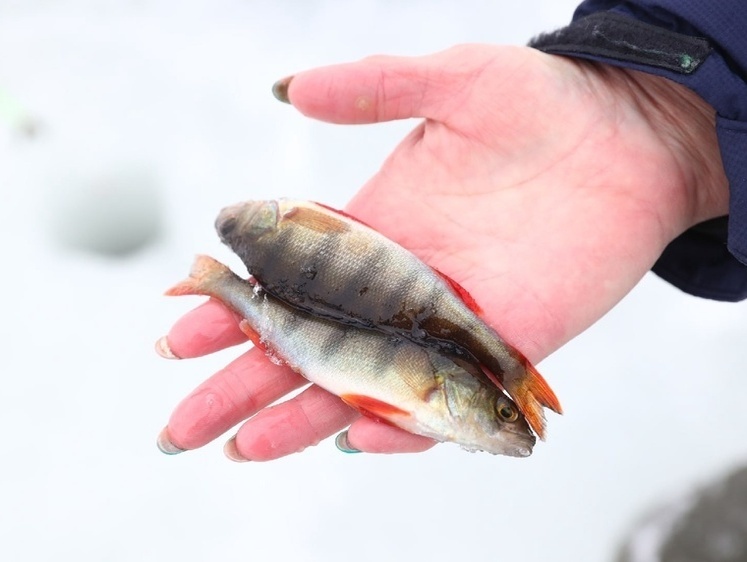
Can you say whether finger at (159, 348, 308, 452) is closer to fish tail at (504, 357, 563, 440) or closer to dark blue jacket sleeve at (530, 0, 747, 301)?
fish tail at (504, 357, 563, 440)

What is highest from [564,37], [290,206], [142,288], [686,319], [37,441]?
[564,37]

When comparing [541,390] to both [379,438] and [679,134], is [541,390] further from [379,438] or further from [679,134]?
[679,134]

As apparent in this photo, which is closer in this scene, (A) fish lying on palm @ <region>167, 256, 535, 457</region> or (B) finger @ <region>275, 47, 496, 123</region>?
(A) fish lying on palm @ <region>167, 256, 535, 457</region>

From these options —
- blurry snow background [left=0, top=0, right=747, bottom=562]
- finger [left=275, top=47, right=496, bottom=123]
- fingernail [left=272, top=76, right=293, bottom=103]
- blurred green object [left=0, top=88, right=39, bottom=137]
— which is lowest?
blurry snow background [left=0, top=0, right=747, bottom=562]

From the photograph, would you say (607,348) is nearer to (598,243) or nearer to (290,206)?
(598,243)

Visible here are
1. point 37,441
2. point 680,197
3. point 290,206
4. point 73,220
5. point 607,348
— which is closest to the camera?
point 290,206

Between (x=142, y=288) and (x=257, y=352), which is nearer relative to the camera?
(x=257, y=352)

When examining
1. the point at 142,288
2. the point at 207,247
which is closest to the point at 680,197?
the point at 207,247

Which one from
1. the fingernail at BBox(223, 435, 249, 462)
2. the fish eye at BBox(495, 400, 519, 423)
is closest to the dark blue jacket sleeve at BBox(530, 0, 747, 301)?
the fish eye at BBox(495, 400, 519, 423)
